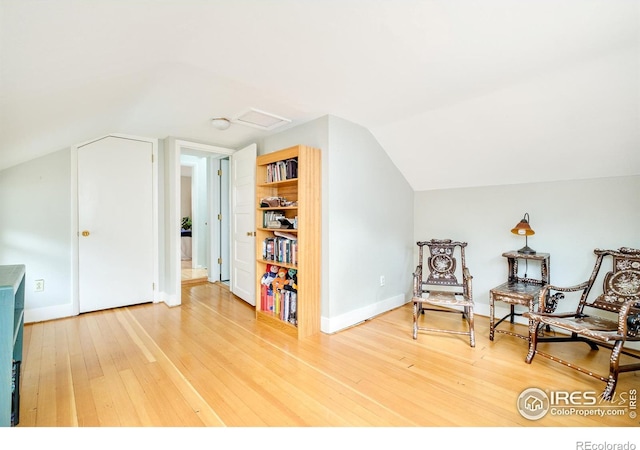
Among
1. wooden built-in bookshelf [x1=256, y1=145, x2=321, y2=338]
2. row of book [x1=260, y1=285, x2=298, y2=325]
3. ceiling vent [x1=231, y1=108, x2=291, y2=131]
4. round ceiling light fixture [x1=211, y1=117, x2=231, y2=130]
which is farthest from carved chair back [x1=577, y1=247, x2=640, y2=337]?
round ceiling light fixture [x1=211, y1=117, x2=231, y2=130]

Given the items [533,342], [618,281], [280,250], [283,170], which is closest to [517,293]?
[533,342]

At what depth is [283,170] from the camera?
304cm

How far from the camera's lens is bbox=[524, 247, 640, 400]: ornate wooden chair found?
192cm

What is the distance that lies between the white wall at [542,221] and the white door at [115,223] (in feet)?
Result: 12.1

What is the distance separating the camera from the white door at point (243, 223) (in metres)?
3.50

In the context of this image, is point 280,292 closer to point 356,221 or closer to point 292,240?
point 292,240

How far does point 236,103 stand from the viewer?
2580 mm

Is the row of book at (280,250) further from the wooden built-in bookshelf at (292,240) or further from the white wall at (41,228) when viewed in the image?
the white wall at (41,228)

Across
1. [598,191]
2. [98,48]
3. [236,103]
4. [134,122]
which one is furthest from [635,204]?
[134,122]

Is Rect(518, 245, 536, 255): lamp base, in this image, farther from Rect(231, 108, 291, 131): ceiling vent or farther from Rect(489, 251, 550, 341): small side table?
Rect(231, 108, 291, 131): ceiling vent

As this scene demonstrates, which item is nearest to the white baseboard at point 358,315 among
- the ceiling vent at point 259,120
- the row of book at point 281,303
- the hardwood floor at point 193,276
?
the row of book at point 281,303

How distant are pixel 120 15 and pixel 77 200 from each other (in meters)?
2.92

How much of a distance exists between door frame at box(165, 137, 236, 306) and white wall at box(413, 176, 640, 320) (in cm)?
323

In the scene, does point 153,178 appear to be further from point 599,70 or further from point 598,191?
point 598,191
